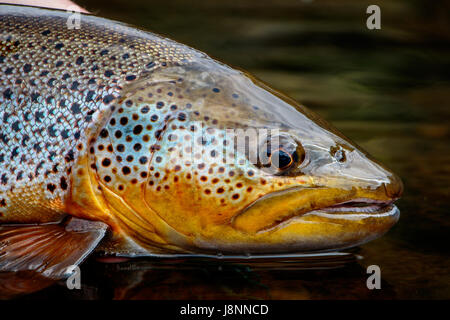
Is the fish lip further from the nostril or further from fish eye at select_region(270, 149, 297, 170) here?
fish eye at select_region(270, 149, 297, 170)

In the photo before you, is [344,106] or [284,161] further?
[344,106]

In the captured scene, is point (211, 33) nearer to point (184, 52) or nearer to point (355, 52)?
point (355, 52)

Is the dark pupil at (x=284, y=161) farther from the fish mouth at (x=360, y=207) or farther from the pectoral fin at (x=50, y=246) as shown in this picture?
the pectoral fin at (x=50, y=246)

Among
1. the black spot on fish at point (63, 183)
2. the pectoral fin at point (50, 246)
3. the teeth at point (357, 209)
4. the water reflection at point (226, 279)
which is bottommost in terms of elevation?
the water reflection at point (226, 279)

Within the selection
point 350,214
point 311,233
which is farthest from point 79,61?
point 350,214

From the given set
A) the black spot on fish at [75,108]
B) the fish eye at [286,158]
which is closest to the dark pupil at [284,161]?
the fish eye at [286,158]

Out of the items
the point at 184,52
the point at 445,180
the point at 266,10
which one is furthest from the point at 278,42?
the point at 184,52

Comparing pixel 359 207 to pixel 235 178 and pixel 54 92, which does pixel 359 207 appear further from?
pixel 54 92
